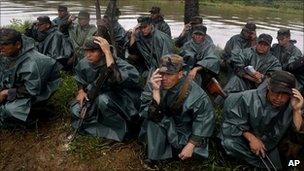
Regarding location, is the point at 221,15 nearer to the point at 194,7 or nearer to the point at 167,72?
the point at 194,7

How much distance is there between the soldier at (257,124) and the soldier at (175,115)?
0.96ft

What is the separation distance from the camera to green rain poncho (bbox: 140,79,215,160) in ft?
17.8

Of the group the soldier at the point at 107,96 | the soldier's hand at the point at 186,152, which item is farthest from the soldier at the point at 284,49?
the soldier's hand at the point at 186,152

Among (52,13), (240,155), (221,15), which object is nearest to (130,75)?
(240,155)

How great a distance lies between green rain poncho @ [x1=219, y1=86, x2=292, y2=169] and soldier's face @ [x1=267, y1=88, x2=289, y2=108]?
107 millimetres

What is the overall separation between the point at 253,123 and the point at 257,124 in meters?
0.05

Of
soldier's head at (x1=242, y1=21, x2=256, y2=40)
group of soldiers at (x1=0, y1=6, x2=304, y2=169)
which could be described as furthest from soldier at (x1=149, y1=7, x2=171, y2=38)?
group of soldiers at (x1=0, y1=6, x2=304, y2=169)

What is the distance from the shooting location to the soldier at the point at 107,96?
19.8 feet

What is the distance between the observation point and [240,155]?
18.1 ft

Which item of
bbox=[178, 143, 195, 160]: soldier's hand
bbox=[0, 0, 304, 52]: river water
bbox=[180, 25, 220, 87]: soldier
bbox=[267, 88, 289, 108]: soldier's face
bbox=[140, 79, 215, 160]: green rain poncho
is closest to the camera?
bbox=[267, 88, 289, 108]: soldier's face

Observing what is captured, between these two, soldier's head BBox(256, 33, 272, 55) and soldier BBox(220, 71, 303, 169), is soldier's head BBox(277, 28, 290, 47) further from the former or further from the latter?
soldier BBox(220, 71, 303, 169)

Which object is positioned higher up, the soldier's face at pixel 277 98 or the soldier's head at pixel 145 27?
the soldier's head at pixel 145 27

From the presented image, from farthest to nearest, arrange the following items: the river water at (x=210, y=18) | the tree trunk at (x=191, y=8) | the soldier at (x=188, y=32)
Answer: the river water at (x=210, y=18), the tree trunk at (x=191, y=8), the soldier at (x=188, y=32)

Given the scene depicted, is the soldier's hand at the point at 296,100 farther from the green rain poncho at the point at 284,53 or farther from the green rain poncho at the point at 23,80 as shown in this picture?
the green rain poncho at the point at 23,80
